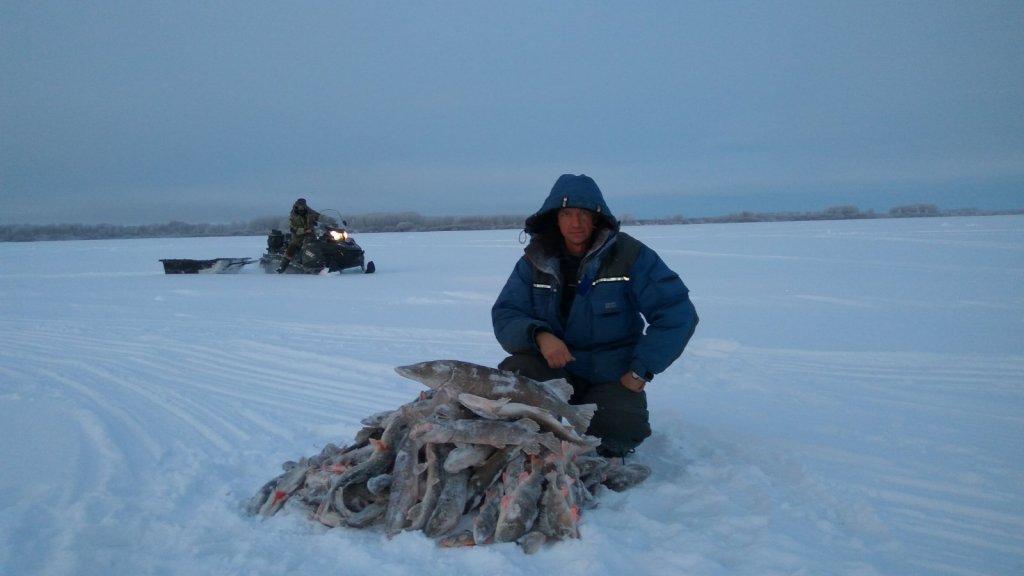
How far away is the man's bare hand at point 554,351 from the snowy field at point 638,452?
75 cm

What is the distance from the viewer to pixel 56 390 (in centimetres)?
553

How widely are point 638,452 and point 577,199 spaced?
1.54 metres

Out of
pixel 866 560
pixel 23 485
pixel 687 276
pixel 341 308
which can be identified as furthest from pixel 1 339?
pixel 687 276

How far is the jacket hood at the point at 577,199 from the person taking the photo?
3633mm

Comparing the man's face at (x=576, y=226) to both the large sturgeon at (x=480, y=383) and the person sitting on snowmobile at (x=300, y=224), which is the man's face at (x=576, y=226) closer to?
the large sturgeon at (x=480, y=383)

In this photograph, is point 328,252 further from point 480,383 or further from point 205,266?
point 480,383

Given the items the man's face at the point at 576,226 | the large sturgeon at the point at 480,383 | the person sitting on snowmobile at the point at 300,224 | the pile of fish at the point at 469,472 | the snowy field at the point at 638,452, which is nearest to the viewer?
the snowy field at the point at 638,452

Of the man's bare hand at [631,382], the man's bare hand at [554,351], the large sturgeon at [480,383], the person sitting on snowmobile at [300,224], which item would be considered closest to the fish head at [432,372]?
the large sturgeon at [480,383]

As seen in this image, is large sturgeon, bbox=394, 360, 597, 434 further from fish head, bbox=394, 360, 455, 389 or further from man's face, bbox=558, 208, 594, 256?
man's face, bbox=558, 208, 594, 256

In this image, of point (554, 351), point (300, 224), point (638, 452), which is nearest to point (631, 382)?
point (554, 351)

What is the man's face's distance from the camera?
370 centimetres

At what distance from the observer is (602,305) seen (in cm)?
368

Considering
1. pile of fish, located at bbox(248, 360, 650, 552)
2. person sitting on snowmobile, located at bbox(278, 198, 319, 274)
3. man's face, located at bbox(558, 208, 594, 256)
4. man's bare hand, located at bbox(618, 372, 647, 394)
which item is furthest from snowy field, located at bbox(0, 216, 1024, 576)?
person sitting on snowmobile, located at bbox(278, 198, 319, 274)

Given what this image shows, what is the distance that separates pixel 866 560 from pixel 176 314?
9945mm
